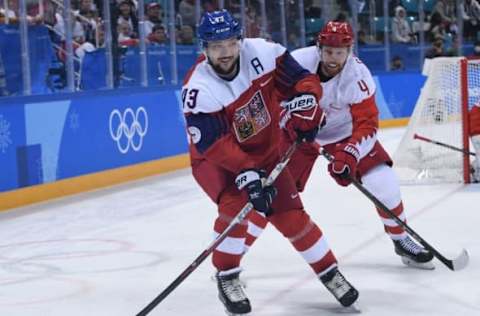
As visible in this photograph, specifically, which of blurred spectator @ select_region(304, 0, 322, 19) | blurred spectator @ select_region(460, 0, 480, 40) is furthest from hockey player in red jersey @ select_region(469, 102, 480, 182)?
blurred spectator @ select_region(460, 0, 480, 40)

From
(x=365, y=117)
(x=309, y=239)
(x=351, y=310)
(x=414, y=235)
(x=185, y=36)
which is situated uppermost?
(x=185, y=36)

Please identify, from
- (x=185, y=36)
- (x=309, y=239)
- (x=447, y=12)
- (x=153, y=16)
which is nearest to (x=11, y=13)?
(x=153, y=16)

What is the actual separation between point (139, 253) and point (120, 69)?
3.64 metres

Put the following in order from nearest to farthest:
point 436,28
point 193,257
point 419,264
A: point 419,264 → point 193,257 → point 436,28

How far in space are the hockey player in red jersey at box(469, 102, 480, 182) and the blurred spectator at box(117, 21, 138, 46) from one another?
3.11m

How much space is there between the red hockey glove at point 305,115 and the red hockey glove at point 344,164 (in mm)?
291

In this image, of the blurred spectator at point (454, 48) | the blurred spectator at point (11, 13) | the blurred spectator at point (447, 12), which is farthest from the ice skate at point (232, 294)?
the blurred spectator at point (447, 12)

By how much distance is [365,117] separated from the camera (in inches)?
152

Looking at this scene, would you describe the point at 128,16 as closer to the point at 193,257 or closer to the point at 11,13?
the point at 11,13

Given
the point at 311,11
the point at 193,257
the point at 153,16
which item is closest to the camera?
the point at 193,257

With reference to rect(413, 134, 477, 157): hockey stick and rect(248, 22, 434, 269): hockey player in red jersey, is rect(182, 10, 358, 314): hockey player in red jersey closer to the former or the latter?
rect(248, 22, 434, 269): hockey player in red jersey

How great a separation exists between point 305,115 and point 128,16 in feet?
17.8

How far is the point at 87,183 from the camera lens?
721 cm

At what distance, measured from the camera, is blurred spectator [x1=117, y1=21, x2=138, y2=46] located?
27.2ft
